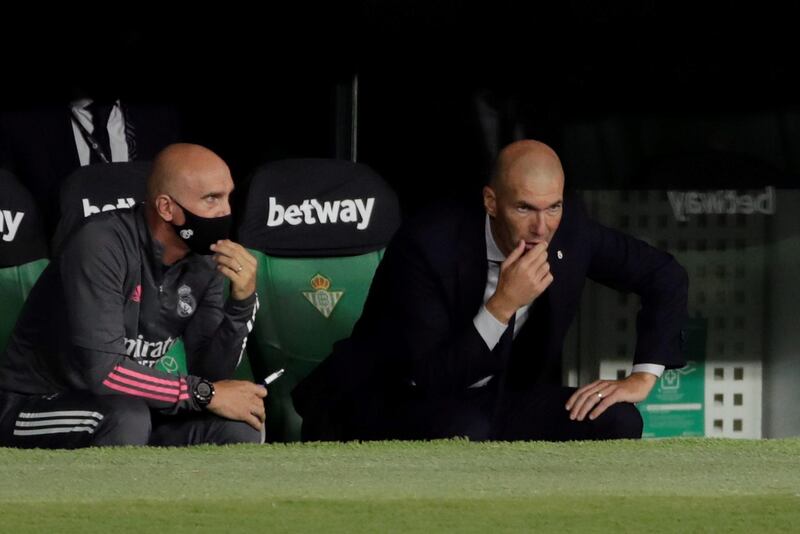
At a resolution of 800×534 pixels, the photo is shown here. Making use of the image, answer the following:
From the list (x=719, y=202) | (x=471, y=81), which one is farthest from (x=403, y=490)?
(x=719, y=202)

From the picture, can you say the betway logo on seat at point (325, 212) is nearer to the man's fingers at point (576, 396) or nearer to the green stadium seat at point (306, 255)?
the green stadium seat at point (306, 255)

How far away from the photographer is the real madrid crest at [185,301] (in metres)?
5.11

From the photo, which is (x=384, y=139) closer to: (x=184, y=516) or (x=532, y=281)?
(x=532, y=281)

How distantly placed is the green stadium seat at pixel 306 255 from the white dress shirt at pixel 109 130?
52cm

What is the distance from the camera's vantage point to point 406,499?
9.79ft

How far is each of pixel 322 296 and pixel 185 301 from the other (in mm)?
893

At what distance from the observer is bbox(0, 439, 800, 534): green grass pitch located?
2.89 meters

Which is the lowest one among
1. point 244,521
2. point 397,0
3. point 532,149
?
point 244,521

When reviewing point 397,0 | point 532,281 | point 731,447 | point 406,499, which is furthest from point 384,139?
point 406,499

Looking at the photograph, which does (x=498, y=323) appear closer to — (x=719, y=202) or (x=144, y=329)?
(x=144, y=329)

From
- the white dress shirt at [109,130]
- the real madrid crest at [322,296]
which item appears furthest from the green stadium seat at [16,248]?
the real madrid crest at [322,296]

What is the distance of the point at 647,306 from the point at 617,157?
123cm

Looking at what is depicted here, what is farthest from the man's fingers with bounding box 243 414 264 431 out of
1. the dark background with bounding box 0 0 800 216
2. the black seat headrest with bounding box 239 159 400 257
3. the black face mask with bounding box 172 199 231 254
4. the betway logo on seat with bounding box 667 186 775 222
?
the betway logo on seat with bounding box 667 186 775 222

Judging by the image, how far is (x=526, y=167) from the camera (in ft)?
16.1
